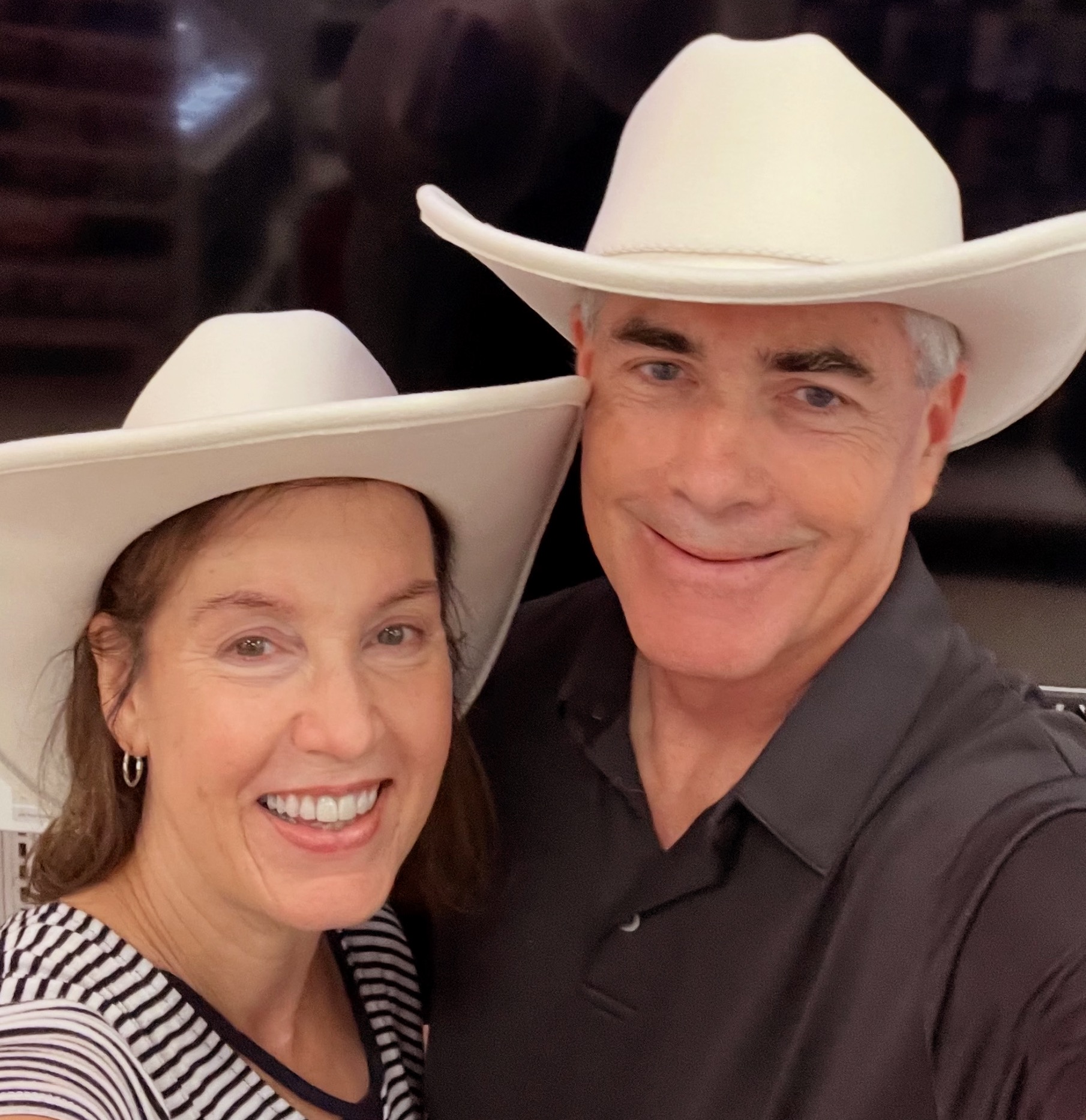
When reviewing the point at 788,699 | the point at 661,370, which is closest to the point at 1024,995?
the point at 788,699

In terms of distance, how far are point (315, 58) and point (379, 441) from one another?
33.0 inches

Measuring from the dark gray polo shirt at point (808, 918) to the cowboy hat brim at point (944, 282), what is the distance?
249 mm

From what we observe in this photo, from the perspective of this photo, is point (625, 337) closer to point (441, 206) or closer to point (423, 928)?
point (441, 206)

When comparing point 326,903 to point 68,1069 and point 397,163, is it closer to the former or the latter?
point 68,1069

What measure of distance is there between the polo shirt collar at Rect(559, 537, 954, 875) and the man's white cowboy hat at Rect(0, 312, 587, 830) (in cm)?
38

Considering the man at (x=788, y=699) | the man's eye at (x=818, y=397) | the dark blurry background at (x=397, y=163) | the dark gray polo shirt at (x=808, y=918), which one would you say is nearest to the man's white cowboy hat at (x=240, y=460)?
the man at (x=788, y=699)

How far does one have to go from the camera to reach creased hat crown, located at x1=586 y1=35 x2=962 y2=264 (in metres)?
0.99

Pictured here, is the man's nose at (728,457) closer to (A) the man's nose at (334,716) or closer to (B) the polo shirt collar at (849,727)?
(B) the polo shirt collar at (849,727)

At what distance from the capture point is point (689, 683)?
1.21 m

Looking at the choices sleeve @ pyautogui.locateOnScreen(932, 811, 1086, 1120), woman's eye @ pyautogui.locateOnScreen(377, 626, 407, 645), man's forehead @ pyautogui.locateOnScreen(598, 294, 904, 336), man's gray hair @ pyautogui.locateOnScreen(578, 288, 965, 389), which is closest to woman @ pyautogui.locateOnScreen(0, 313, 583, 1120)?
woman's eye @ pyautogui.locateOnScreen(377, 626, 407, 645)

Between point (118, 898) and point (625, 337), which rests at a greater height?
point (625, 337)

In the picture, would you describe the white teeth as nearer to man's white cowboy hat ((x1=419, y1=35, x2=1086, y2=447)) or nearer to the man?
the man

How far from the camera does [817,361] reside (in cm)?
104

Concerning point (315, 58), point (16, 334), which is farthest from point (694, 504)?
point (16, 334)
